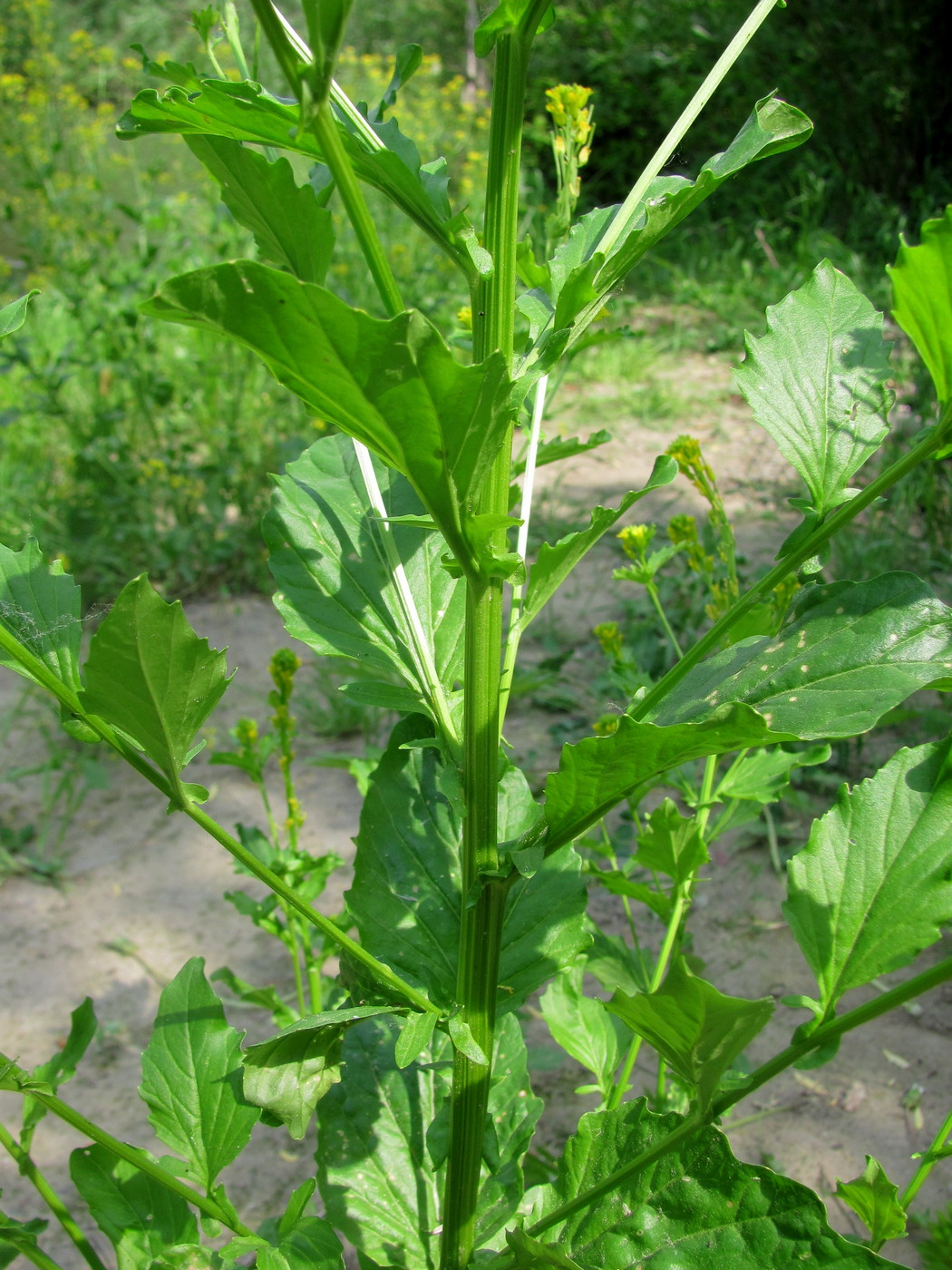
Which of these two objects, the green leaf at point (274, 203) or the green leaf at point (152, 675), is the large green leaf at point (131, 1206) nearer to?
the green leaf at point (152, 675)

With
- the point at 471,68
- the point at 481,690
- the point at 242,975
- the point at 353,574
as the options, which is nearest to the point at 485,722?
the point at 481,690

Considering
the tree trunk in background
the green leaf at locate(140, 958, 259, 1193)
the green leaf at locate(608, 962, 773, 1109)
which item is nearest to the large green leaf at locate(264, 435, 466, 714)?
the green leaf at locate(608, 962, 773, 1109)

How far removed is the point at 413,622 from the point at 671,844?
38 centimetres

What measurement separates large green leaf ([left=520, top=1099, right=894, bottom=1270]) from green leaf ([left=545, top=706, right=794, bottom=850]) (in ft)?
0.90

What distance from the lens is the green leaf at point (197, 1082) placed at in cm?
106

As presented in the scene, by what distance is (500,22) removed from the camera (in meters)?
0.72

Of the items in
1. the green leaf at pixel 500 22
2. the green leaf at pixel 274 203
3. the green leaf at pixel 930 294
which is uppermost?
the green leaf at pixel 500 22

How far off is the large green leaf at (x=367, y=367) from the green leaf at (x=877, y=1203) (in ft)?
2.43

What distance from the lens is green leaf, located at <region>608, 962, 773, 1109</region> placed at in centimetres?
70

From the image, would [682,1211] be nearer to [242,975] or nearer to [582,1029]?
[582,1029]

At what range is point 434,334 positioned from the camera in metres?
0.59

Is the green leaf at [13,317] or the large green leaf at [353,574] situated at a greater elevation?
the green leaf at [13,317]

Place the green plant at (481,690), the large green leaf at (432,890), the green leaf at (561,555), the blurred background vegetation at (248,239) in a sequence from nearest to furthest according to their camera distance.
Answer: the green plant at (481,690)
the green leaf at (561,555)
the large green leaf at (432,890)
the blurred background vegetation at (248,239)

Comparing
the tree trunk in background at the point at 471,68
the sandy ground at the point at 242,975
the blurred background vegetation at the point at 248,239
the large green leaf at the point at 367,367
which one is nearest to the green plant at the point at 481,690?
the large green leaf at the point at 367,367
